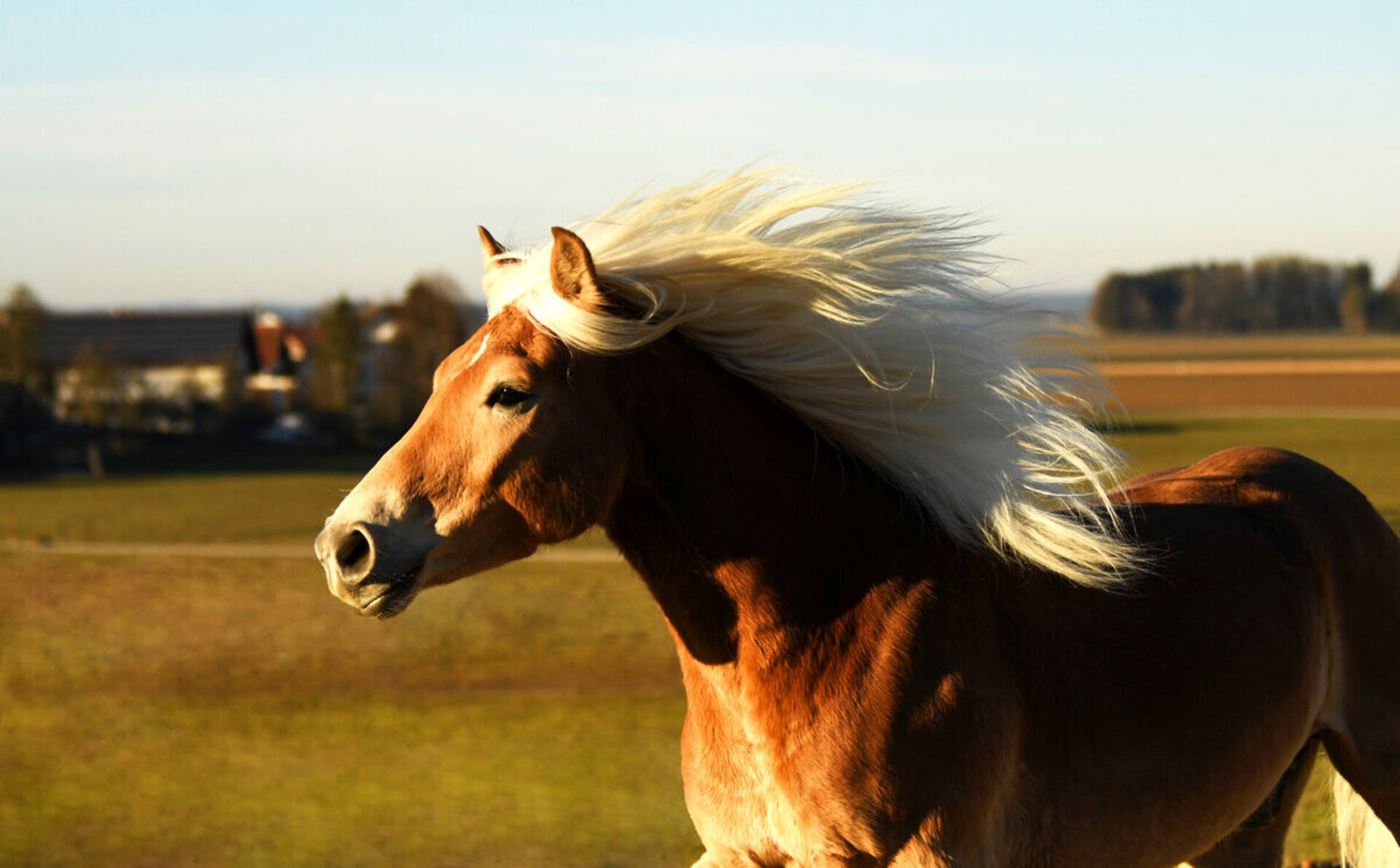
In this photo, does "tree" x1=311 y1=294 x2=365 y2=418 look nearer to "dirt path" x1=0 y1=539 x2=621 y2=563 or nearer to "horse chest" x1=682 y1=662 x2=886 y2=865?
"dirt path" x1=0 y1=539 x2=621 y2=563

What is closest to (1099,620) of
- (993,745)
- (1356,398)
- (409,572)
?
(993,745)

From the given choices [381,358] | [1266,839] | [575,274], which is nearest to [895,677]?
[575,274]

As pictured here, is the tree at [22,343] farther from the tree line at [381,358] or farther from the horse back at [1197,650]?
the horse back at [1197,650]

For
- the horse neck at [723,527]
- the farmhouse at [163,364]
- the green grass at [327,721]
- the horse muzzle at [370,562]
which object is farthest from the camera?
the farmhouse at [163,364]

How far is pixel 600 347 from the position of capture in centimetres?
309

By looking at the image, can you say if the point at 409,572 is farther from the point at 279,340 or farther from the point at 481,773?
the point at 279,340

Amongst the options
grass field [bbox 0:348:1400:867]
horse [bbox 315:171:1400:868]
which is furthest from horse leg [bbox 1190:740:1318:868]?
grass field [bbox 0:348:1400:867]

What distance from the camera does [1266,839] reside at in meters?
4.38

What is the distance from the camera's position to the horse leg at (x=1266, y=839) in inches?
167

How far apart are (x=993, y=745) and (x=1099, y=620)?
1.65 feet

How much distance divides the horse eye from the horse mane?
0.17 meters

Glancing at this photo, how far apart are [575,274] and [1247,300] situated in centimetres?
10589

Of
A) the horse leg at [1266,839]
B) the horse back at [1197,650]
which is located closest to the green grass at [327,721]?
the horse back at [1197,650]

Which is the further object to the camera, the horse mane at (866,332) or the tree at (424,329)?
the tree at (424,329)
